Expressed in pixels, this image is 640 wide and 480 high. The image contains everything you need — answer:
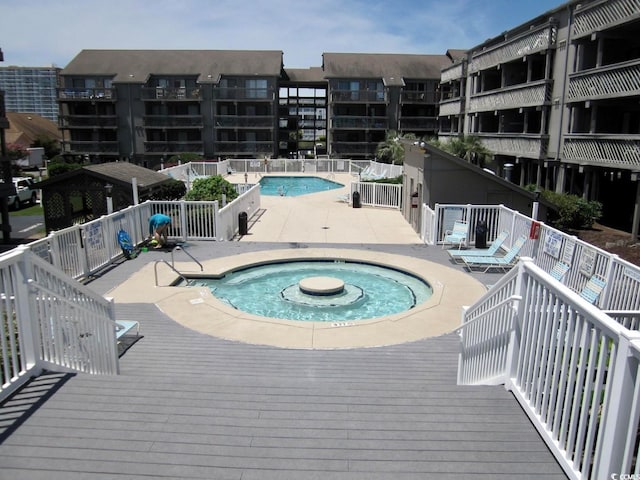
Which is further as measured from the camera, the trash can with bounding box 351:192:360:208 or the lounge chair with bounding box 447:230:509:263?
A: the trash can with bounding box 351:192:360:208

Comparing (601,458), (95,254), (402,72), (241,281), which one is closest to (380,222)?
(241,281)

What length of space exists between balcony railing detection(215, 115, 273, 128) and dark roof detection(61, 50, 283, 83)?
14.3 ft

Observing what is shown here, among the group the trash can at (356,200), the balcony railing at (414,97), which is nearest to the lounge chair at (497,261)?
the trash can at (356,200)

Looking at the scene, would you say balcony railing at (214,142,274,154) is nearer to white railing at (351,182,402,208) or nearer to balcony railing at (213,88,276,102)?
balcony railing at (213,88,276,102)

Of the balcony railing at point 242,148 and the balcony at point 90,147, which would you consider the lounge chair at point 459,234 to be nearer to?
the balcony railing at point 242,148

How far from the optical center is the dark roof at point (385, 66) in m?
59.3

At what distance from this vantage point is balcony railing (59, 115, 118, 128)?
58.4 metres

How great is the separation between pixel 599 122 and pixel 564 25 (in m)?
6.21

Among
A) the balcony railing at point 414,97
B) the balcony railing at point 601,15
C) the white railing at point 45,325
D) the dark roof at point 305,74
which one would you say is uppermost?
the dark roof at point 305,74

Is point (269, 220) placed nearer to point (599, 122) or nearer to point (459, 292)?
point (459, 292)

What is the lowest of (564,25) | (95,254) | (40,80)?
(95,254)

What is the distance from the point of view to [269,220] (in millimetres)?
22797

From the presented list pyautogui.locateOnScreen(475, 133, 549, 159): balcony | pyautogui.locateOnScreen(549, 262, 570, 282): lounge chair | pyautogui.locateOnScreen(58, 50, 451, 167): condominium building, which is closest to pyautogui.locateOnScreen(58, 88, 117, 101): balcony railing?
pyautogui.locateOnScreen(58, 50, 451, 167): condominium building

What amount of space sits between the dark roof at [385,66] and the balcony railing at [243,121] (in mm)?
8966
